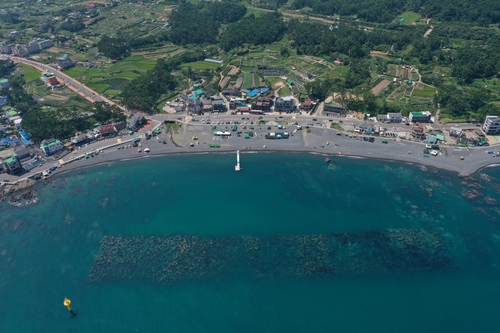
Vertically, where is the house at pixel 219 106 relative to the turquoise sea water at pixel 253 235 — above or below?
above

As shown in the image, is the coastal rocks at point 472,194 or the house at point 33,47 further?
the house at point 33,47

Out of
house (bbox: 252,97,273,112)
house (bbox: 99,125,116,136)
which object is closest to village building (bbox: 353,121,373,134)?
house (bbox: 252,97,273,112)

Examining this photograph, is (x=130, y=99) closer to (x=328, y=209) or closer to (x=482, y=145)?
(x=328, y=209)

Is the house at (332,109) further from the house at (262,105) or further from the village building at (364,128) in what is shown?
the house at (262,105)

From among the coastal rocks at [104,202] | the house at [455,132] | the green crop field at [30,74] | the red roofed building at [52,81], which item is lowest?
the coastal rocks at [104,202]

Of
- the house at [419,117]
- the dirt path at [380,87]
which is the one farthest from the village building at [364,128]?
the dirt path at [380,87]

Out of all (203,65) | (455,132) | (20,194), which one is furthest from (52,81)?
(455,132)
